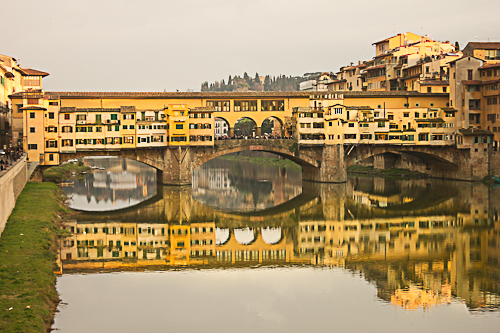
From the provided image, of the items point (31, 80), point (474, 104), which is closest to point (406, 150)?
point (474, 104)

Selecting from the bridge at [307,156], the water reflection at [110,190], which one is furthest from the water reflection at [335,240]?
the bridge at [307,156]

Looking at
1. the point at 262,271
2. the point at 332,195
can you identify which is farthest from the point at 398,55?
the point at 262,271

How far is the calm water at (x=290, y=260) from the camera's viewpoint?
17.2m

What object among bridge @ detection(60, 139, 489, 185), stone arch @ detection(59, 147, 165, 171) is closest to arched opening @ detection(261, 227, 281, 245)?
bridge @ detection(60, 139, 489, 185)

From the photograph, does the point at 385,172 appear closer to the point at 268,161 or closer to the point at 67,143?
the point at 268,161

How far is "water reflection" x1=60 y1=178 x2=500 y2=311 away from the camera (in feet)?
69.4

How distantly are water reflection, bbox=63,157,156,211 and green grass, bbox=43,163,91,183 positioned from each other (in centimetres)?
137

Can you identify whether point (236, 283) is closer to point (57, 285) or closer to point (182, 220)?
point (57, 285)

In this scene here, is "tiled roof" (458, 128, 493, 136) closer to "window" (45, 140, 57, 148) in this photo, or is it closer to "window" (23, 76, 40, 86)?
"window" (45, 140, 57, 148)

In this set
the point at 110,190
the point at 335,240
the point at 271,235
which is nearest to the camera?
the point at 335,240

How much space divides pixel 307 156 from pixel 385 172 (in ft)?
42.3

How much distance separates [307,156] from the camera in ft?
159

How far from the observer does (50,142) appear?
42250mm

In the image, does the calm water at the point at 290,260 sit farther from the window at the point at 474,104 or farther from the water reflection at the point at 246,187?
the window at the point at 474,104
